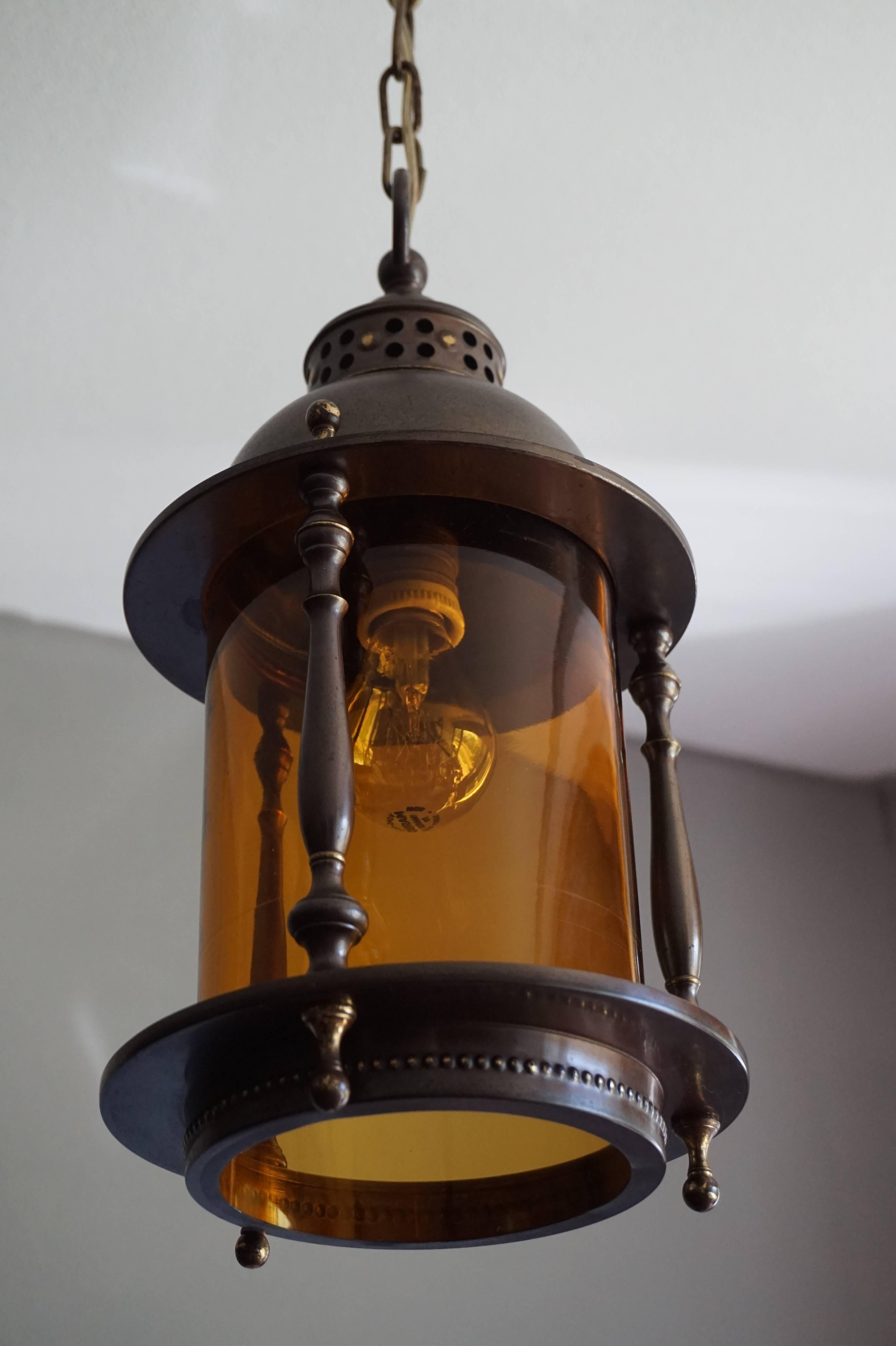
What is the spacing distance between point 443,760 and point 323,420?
164mm

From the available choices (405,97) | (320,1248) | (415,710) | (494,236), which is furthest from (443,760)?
(320,1248)

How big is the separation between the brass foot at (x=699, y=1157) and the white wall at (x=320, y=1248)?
85 centimetres

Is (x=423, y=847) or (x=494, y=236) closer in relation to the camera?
(x=423, y=847)

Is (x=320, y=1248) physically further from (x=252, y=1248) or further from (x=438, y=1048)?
(x=438, y=1048)

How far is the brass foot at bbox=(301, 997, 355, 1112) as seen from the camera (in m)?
0.48

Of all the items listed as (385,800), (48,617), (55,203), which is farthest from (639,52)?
(48,617)

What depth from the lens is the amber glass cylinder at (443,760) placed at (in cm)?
56

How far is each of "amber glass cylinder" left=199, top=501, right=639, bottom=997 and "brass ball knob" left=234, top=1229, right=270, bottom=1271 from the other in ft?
0.46

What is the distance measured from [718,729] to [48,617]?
899 millimetres

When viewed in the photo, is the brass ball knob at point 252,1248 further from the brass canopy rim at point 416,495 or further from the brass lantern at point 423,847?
the brass canopy rim at point 416,495

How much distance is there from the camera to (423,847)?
566 millimetres

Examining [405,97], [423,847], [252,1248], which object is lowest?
[252,1248]

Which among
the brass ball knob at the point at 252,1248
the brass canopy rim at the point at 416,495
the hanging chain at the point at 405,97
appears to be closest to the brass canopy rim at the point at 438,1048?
the brass ball knob at the point at 252,1248

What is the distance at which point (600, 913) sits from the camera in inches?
23.2
